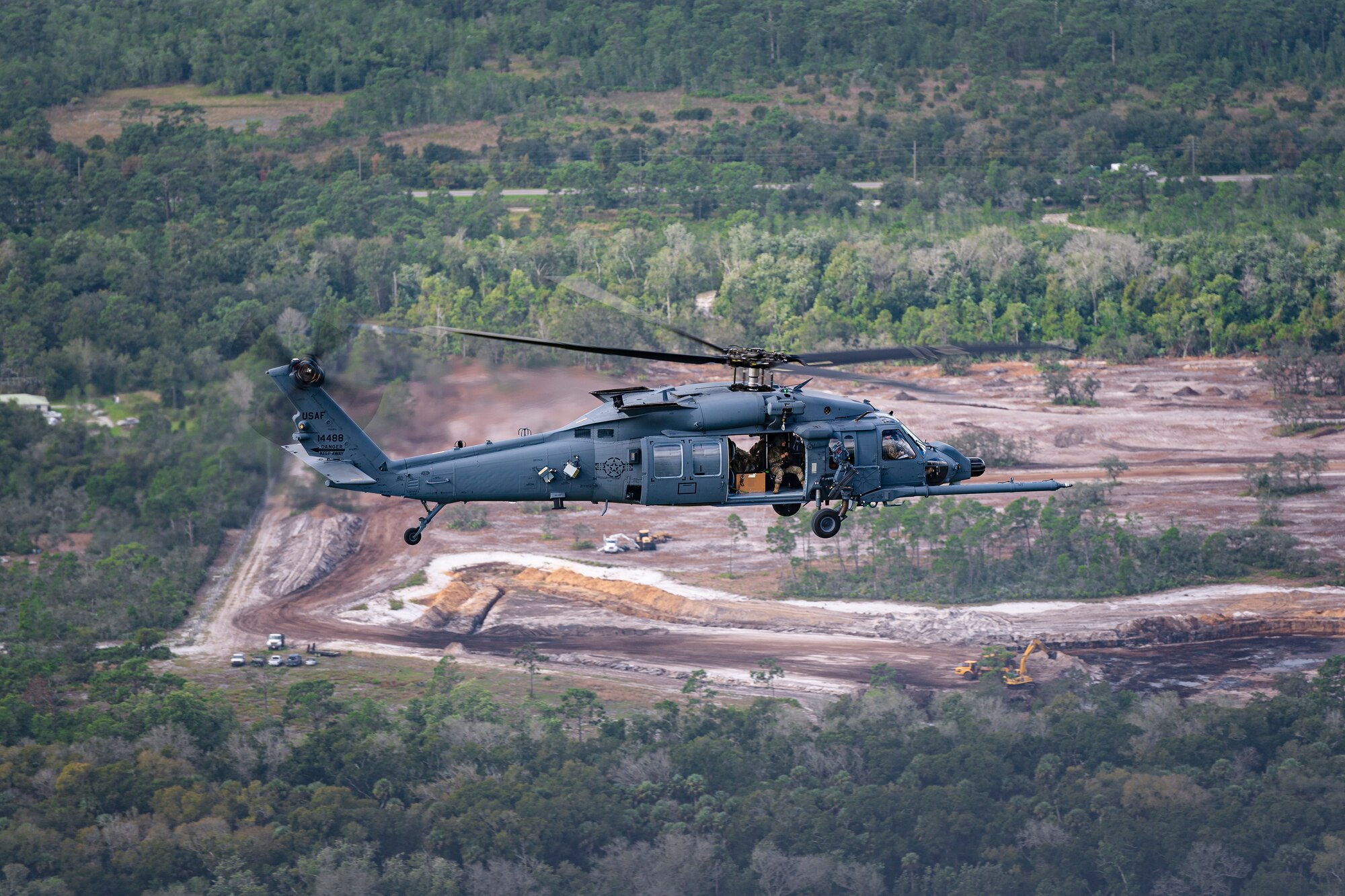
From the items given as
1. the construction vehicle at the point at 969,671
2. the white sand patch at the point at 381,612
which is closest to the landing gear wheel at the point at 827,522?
the construction vehicle at the point at 969,671

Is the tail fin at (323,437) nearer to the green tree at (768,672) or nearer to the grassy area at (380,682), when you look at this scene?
the grassy area at (380,682)

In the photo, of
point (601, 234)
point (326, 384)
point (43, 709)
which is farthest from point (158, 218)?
point (326, 384)

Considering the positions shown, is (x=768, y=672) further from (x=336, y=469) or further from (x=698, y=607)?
(x=336, y=469)

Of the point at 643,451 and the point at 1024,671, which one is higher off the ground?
the point at 643,451

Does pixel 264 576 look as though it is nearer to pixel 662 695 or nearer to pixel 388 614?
pixel 388 614

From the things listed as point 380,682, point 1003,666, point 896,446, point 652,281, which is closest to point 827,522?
point 896,446

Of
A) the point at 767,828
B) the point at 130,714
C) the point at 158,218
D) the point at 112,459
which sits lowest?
the point at 767,828
